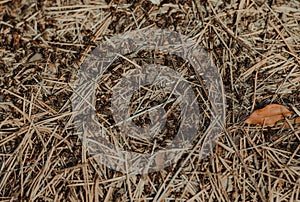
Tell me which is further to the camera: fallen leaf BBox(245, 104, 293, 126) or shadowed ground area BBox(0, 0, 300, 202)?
fallen leaf BBox(245, 104, 293, 126)

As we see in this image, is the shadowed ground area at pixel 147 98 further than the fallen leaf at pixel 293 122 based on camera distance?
No

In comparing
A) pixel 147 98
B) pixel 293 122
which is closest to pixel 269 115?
pixel 293 122

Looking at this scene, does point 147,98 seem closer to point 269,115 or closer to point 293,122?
point 269,115

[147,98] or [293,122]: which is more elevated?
[147,98]

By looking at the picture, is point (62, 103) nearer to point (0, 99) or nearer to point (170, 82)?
point (0, 99)
